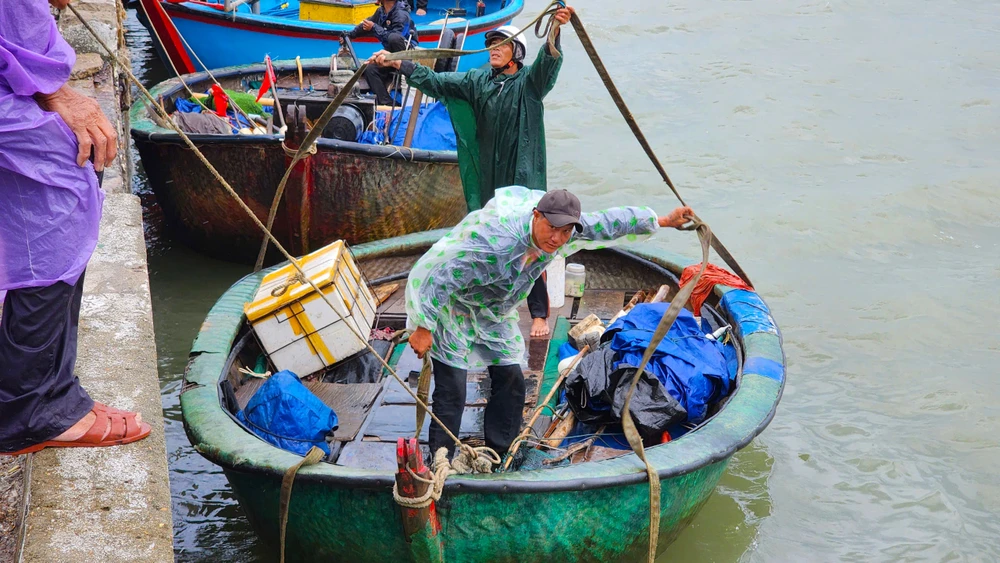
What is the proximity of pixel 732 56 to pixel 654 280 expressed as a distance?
26.7ft

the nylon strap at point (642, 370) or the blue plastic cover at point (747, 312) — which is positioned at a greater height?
the nylon strap at point (642, 370)

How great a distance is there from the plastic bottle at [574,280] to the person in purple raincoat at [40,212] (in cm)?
303

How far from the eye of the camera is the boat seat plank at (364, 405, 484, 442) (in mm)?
3807

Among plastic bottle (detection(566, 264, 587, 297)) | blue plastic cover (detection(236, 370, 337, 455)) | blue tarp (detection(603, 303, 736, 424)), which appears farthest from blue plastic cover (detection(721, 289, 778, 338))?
blue plastic cover (detection(236, 370, 337, 455))

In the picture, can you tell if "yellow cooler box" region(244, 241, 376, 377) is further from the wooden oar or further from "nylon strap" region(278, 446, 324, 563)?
"nylon strap" region(278, 446, 324, 563)

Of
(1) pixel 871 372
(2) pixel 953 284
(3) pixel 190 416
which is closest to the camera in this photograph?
(3) pixel 190 416

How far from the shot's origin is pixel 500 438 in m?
3.51

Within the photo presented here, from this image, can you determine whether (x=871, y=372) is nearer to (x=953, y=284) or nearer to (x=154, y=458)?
A: (x=953, y=284)

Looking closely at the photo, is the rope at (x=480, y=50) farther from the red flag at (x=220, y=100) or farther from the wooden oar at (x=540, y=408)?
the red flag at (x=220, y=100)

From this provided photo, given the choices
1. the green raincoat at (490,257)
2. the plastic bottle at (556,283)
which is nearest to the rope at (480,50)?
the green raincoat at (490,257)

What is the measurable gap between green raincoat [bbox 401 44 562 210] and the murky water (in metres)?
1.87

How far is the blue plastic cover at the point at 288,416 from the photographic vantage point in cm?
356

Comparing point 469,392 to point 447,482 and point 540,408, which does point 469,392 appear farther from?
point 447,482

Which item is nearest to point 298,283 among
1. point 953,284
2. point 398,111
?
point 398,111
